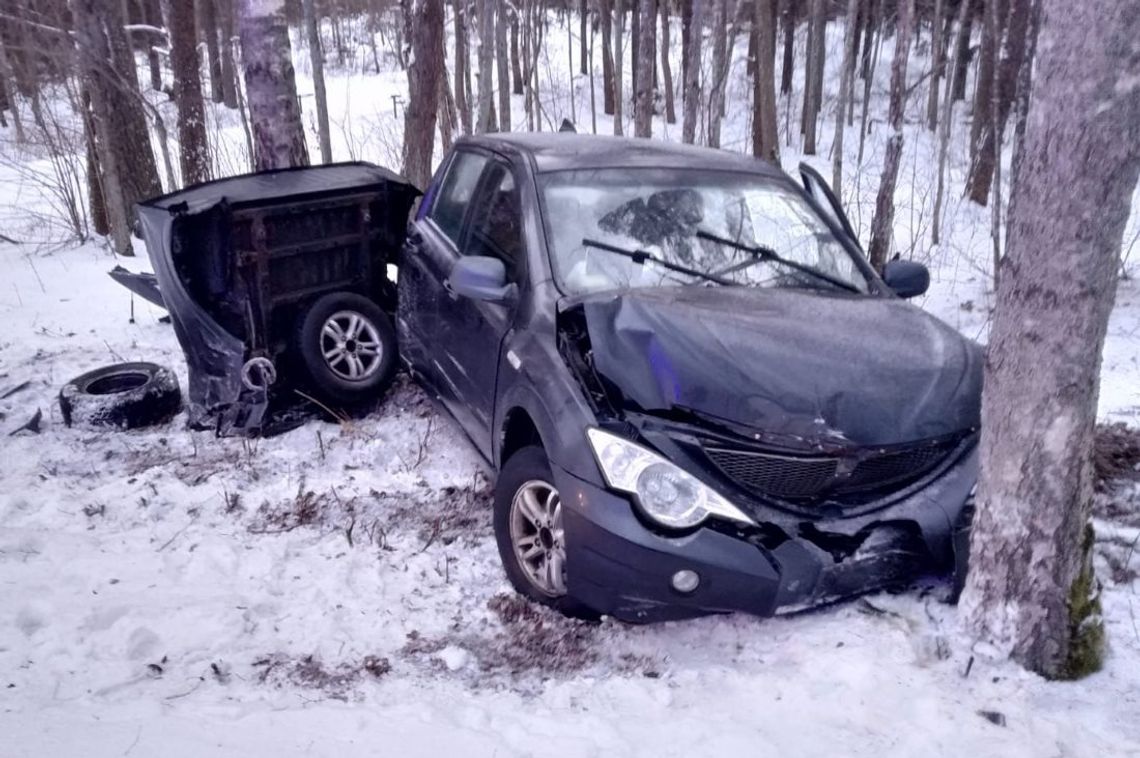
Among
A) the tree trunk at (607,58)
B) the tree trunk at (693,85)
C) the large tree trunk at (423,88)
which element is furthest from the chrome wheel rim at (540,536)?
the tree trunk at (607,58)

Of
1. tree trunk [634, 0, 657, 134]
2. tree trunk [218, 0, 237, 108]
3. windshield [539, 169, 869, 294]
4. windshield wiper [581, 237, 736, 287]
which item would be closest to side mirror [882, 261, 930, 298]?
windshield [539, 169, 869, 294]

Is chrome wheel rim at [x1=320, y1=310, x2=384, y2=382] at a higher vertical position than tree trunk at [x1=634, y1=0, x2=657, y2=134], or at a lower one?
lower

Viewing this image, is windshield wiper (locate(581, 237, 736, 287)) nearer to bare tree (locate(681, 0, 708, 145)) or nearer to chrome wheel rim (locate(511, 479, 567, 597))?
chrome wheel rim (locate(511, 479, 567, 597))

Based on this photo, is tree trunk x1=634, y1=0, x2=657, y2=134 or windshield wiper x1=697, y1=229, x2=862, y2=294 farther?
tree trunk x1=634, y1=0, x2=657, y2=134

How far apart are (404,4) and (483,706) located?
38.6 ft

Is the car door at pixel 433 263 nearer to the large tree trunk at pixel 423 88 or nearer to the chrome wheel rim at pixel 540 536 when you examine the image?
the chrome wheel rim at pixel 540 536

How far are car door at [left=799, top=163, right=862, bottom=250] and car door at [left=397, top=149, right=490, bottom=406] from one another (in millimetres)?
1812

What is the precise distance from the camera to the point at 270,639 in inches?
134

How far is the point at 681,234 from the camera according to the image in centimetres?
420

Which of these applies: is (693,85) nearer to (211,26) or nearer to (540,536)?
(540,536)

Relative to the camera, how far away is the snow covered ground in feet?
9.15

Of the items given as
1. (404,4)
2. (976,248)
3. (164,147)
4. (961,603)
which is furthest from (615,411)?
(976,248)

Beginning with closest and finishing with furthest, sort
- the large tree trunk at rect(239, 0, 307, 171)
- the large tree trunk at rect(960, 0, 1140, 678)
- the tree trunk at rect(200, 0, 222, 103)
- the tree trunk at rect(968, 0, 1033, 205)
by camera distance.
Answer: the large tree trunk at rect(960, 0, 1140, 678) → the large tree trunk at rect(239, 0, 307, 171) → the tree trunk at rect(968, 0, 1033, 205) → the tree trunk at rect(200, 0, 222, 103)

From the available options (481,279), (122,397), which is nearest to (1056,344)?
(481,279)
